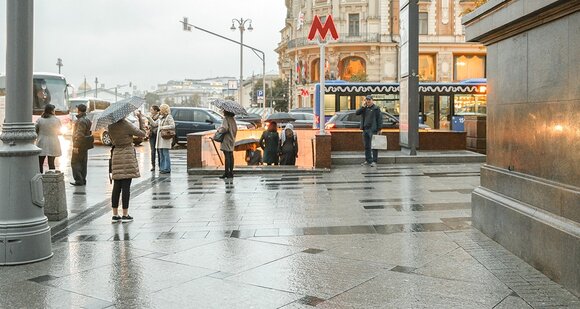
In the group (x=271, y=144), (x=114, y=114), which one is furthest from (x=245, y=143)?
(x=114, y=114)

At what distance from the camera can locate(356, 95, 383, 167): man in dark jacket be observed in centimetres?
1689

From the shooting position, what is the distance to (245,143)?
19391mm

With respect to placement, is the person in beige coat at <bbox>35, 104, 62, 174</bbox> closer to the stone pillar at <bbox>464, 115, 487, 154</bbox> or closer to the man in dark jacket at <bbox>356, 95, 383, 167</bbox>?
the man in dark jacket at <bbox>356, 95, 383, 167</bbox>

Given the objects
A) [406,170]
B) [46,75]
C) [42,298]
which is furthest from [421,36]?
[42,298]

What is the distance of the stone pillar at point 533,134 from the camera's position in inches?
224

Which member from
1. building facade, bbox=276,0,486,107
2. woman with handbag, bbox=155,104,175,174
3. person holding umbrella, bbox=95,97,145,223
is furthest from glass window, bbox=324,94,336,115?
building facade, bbox=276,0,486,107

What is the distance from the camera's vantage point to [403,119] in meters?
18.8

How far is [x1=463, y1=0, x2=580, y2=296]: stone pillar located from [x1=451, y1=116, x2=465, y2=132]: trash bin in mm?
25268

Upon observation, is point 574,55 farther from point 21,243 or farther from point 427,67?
point 427,67

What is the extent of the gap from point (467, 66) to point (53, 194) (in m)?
56.0

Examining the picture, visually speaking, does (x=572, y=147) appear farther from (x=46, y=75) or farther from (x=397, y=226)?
(x=46, y=75)

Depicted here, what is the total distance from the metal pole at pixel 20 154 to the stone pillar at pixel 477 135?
1476 centimetres

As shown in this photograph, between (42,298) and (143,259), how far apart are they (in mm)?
1511

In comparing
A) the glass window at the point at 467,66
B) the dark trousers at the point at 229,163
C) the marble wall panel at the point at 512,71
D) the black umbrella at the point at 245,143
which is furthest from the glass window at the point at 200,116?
the glass window at the point at 467,66
